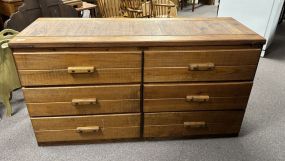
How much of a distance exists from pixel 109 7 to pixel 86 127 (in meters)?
2.20

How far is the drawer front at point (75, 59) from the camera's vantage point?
3.94ft

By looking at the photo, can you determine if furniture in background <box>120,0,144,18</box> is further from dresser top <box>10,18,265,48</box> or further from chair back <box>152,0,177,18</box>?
dresser top <box>10,18,265,48</box>

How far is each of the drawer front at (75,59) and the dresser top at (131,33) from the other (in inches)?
1.9

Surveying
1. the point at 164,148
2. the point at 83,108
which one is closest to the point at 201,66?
the point at 164,148

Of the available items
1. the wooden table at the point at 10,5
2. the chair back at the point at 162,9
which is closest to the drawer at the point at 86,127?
the wooden table at the point at 10,5

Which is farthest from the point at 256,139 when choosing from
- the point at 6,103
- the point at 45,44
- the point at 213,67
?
the point at 6,103

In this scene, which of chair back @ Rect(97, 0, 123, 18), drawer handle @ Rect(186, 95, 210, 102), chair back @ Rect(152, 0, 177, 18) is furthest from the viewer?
chair back @ Rect(97, 0, 123, 18)

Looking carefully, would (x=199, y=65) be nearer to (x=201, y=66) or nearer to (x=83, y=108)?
(x=201, y=66)

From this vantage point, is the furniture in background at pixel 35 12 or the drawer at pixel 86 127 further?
the furniture in background at pixel 35 12

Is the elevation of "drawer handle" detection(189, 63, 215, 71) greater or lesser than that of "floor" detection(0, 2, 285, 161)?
greater

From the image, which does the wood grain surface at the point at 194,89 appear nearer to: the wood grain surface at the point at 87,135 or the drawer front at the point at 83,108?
the drawer front at the point at 83,108

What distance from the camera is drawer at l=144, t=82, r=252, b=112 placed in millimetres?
1379

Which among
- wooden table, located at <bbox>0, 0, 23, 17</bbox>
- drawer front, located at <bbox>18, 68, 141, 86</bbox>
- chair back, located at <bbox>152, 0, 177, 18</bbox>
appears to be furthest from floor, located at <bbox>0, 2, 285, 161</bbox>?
chair back, located at <bbox>152, 0, 177, 18</bbox>

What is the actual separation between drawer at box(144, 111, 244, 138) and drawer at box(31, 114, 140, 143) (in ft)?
0.36
